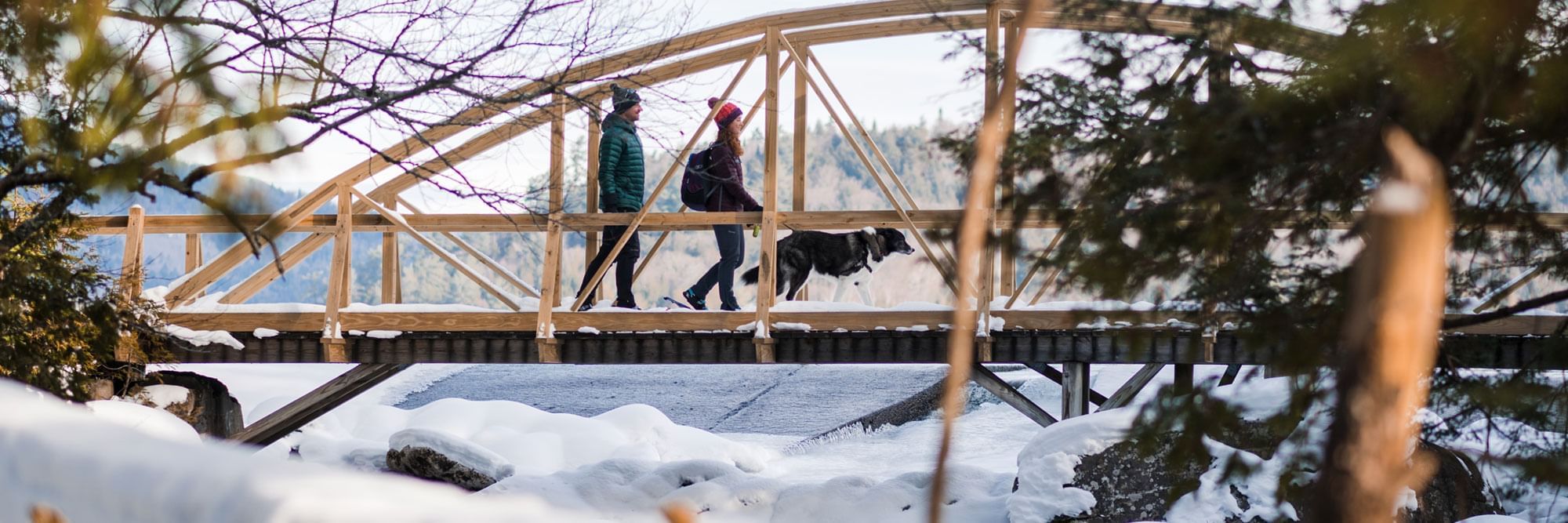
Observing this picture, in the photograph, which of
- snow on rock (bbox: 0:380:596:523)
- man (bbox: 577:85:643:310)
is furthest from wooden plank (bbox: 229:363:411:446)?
snow on rock (bbox: 0:380:596:523)

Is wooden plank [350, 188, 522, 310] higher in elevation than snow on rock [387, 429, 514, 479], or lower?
higher

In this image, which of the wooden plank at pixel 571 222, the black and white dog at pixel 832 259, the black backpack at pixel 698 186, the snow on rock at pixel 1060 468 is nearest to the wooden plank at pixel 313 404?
the wooden plank at pixel 571 222

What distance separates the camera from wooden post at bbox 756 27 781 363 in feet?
22.5

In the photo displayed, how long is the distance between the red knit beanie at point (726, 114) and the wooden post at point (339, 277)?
6.94 feet

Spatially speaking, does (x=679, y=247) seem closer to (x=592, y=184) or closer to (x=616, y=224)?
(x=592, y=184)

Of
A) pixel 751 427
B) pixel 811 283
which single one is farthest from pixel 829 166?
pixel 811 283

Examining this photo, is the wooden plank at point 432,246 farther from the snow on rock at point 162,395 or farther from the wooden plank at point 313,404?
the snow on rock at point 162,395

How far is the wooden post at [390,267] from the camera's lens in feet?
27.1

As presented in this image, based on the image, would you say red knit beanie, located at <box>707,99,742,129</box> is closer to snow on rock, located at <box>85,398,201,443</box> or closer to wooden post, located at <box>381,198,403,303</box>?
wooden post, located at <box>381,198,403,303</box>

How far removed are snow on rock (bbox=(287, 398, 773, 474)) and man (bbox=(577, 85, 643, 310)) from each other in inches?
174

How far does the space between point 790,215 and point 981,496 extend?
2297 millimetres

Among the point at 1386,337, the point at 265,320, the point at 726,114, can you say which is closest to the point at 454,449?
the point at 265,320

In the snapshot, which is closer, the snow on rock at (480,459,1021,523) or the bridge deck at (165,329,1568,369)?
the bridge deck at (165,329,1568,369)

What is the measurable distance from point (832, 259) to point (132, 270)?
12.9ft
